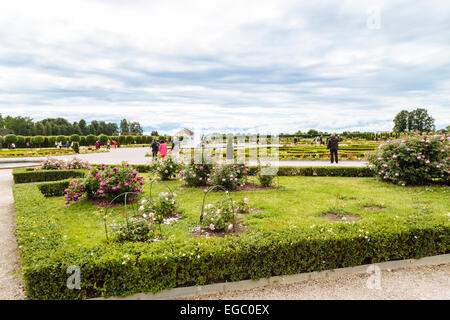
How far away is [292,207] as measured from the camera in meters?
7.05

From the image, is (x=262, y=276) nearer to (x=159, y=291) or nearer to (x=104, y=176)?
(x=159, y=291)

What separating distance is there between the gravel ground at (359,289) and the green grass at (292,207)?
946mm

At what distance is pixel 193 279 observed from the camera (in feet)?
12.3

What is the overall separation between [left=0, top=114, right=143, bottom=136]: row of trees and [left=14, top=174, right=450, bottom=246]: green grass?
6518 cm

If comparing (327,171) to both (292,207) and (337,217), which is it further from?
(337,217)

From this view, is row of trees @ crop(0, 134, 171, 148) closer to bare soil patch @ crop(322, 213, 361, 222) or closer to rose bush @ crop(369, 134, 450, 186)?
rose bush @ crop(369, 134, 450, 186)

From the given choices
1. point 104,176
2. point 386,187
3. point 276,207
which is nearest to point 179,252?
point 276,207

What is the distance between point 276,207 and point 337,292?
10.8 ft

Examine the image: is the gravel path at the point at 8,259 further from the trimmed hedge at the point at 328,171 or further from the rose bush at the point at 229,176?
the trimmed hedge at the point at 328,171

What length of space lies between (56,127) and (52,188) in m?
73.9

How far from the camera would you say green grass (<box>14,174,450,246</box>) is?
5.42m

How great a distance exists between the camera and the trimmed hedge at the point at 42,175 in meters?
11.7

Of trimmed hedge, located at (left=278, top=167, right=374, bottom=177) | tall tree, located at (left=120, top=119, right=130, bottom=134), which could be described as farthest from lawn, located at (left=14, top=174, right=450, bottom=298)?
tall tree, located at (left=120, top=119, right=130, bottom=134)

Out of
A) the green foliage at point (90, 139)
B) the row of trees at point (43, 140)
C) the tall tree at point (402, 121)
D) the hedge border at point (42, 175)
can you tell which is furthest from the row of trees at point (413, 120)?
the hedge border at point (42, 175)
